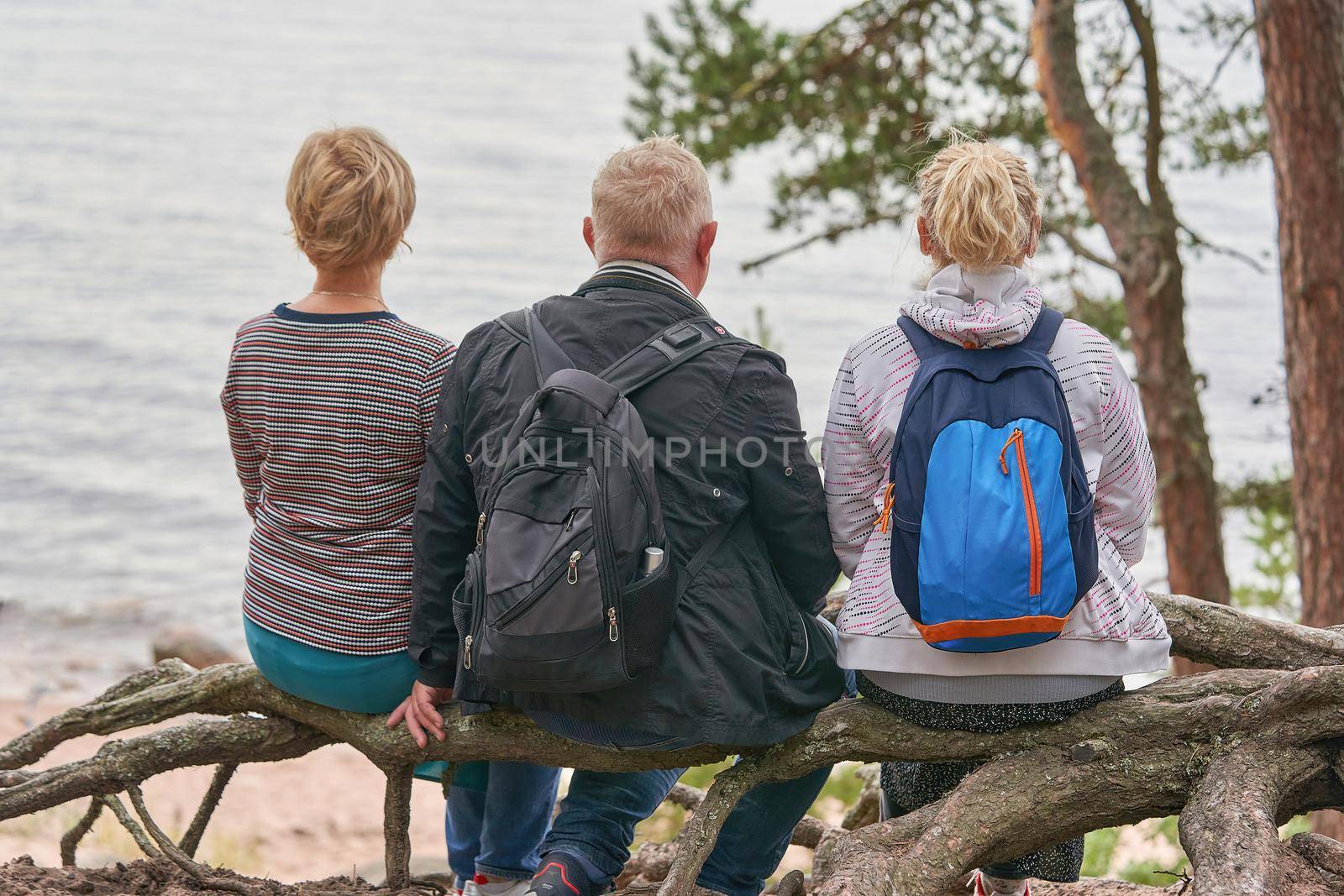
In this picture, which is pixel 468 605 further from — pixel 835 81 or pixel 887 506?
pixel 835 81

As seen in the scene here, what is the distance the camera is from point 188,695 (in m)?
3.03

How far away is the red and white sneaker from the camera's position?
8.79 feet

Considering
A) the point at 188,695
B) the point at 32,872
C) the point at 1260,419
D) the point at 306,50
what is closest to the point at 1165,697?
the point at 188,695

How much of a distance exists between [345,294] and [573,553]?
92 cm

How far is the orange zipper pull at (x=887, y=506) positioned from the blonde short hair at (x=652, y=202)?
60 centimetres

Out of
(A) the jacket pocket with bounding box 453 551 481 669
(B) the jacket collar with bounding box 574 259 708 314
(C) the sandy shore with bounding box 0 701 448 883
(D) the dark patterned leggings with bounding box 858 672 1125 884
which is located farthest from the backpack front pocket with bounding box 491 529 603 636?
(C) the sandy shore with bounding box 0 701 448 883

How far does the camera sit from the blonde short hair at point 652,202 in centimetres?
236

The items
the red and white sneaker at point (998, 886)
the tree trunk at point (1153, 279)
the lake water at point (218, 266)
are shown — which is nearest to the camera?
the red and white sneaker at point (998, 886)

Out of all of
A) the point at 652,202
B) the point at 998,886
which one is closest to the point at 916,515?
the point at 652,202

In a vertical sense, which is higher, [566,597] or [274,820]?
[566,597]

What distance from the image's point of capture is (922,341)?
2320 millimetres

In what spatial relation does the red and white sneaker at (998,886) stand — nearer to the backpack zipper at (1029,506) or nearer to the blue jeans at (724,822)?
the blue jeans at (724,822)

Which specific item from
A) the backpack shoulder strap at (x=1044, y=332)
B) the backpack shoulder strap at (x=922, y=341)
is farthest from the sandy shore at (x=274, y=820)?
the backpack shoulder strap at (x=1044, y=332)

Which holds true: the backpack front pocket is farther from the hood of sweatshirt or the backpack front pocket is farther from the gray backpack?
the hood of sweatshirt
